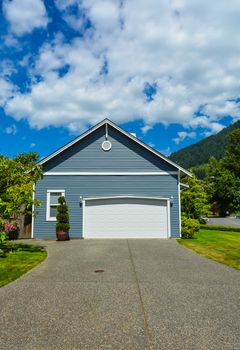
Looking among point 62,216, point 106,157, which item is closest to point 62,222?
point 62,216

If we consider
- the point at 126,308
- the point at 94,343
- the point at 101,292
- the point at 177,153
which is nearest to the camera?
the point at 94,343

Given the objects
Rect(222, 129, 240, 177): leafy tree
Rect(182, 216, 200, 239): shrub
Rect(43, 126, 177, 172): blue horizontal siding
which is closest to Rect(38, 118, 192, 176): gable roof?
Rect(43, 126, 177, 172): blue horizontal siding

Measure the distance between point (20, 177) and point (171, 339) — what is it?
10420 mm

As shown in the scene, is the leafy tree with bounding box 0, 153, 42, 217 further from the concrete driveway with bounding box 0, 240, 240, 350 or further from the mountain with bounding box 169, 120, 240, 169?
the mountain with bounding box 169, 120, 240, 169

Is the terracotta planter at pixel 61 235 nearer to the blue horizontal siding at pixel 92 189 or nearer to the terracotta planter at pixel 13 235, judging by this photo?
the blue horizontal siding at pixel 92 189

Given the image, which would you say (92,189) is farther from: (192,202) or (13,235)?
(192,202)

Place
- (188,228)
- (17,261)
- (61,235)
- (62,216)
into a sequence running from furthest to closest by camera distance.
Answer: (188,228), (62,216), (61,235), (17,261)

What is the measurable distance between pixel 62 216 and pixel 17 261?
6.76 m

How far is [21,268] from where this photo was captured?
30.0ft

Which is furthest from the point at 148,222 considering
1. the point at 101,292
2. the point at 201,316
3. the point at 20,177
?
the point at 201,316

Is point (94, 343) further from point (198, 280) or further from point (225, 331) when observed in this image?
point (198, 280)

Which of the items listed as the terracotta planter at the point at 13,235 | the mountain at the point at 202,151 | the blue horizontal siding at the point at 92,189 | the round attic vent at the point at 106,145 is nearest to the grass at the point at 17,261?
the blue horizontal siding at the point at 92,189

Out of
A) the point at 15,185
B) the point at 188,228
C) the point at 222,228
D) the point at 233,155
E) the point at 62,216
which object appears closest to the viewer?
the point at 15,185

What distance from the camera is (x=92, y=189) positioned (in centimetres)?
1839
